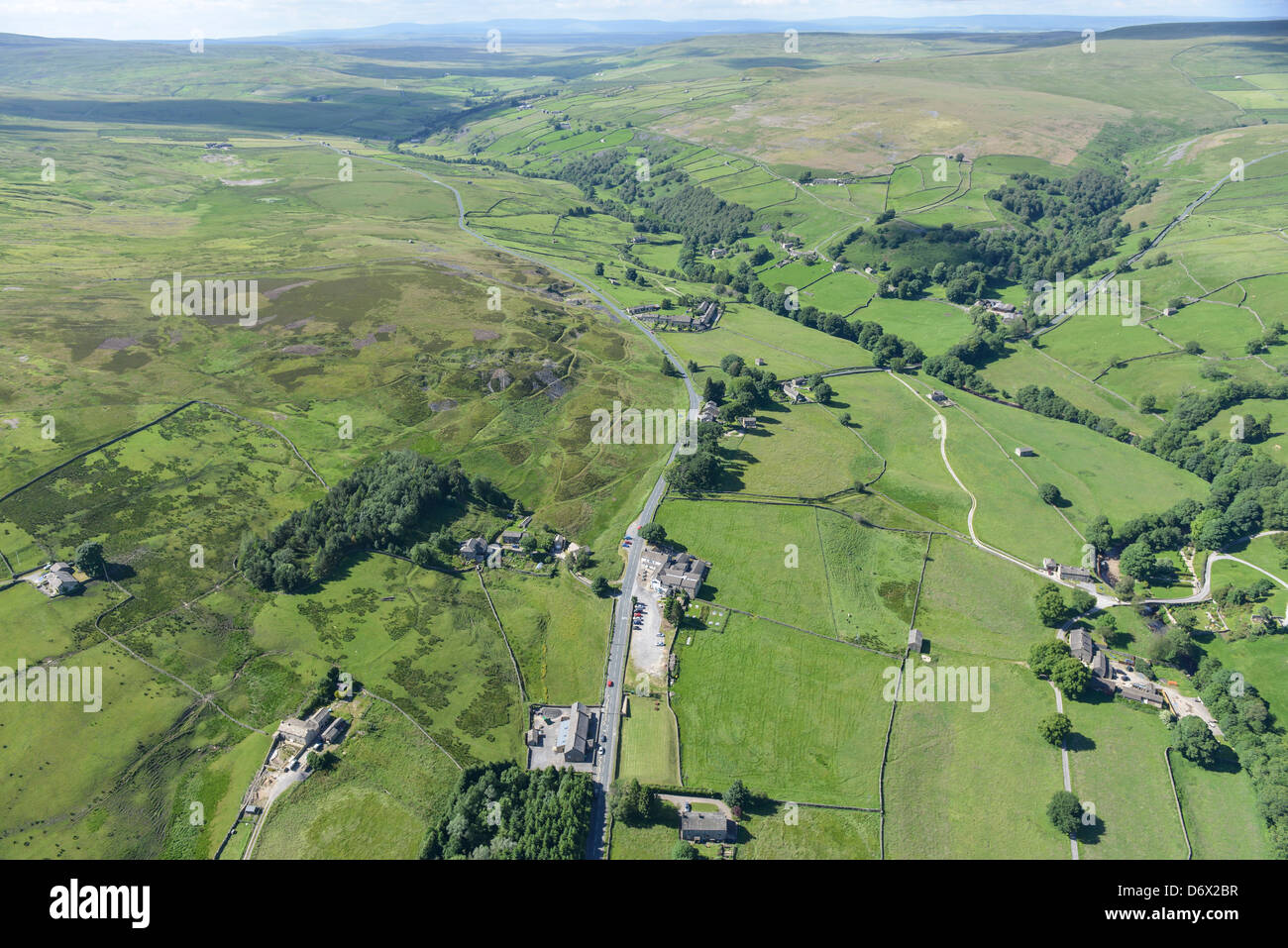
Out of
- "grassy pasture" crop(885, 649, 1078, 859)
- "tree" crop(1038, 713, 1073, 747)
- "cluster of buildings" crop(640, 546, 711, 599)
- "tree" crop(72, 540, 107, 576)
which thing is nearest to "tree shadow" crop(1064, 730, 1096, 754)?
"tree" crop(1038, 713, 1073, 747)

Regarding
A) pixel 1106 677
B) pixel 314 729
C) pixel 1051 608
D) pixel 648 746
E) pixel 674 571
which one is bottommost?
pixel 648 746

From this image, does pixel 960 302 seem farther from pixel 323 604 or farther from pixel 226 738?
pixel 226 738

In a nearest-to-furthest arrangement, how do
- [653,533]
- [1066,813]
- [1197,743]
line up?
[1066,813] < [1197,743] < [653,533]

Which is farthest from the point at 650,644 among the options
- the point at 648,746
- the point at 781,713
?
the point at 781,713

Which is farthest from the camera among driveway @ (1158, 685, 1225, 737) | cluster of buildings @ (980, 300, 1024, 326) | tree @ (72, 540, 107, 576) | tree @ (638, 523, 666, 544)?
cluster of buildings @ (980, 300, 1024, 326)

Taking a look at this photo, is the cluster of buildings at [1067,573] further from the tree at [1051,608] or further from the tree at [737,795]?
the tree at [737,795]

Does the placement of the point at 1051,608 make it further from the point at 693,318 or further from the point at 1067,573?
the point at 693,318

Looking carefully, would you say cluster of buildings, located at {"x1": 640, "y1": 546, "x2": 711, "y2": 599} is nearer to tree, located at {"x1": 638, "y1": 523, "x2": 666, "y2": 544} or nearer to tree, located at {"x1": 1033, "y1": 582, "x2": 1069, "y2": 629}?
tree, located at {"x1": 638, "y1": 523, "x2": 666, "y2": 544}
